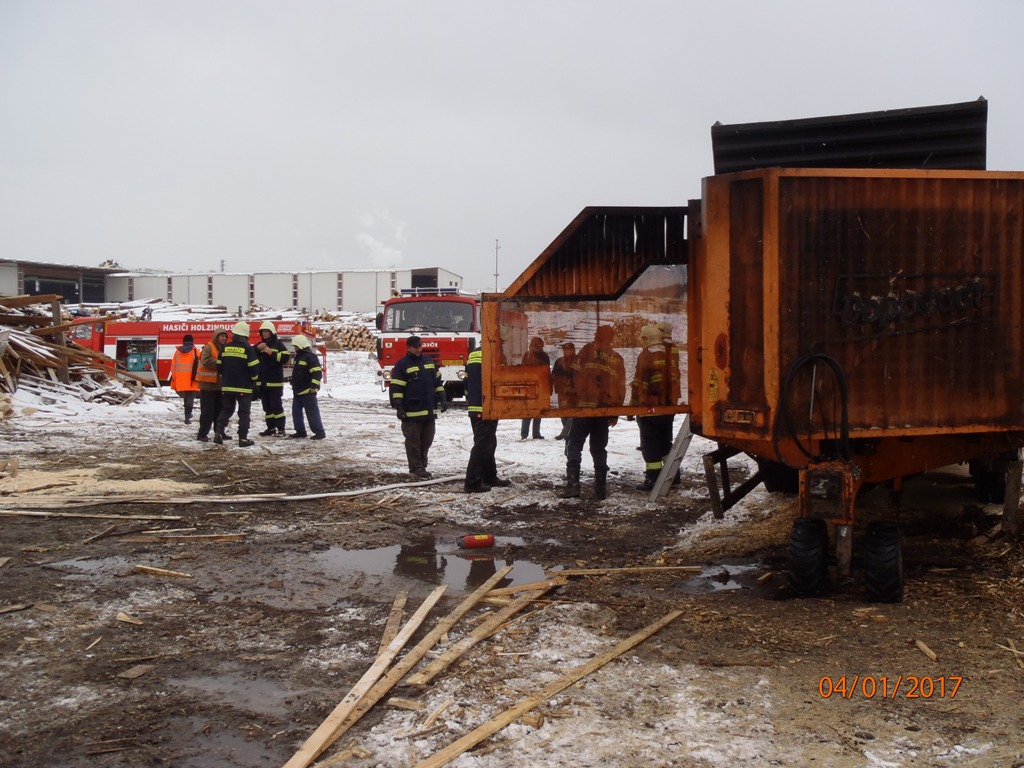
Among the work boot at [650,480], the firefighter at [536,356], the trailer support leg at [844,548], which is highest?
the firefighter at [536,356]

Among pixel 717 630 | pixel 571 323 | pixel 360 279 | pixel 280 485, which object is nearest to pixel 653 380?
pixel 571 323

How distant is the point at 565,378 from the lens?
6535 mm

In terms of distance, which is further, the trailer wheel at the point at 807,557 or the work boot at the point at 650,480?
the work boot at the point at 650,480

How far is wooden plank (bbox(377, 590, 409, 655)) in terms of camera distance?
472cm

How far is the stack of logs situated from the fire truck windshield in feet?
20.1

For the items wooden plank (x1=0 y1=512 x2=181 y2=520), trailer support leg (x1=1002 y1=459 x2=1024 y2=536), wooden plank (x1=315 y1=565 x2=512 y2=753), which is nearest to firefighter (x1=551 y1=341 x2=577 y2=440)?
wooden plank (x1=315 y1=565 x2=512 y2=753)

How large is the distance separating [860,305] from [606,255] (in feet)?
6.28

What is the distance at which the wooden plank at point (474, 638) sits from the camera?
421 centimetres

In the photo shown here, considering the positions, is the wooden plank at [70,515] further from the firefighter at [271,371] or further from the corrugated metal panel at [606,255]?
the firefighter at [271,371]

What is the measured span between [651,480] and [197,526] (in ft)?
16.2

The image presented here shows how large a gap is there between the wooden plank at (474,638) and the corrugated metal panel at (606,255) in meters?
2.25
